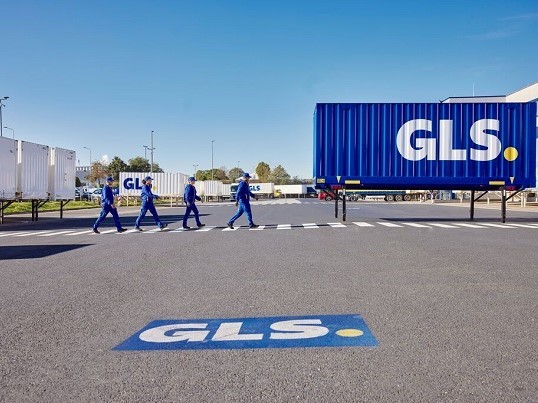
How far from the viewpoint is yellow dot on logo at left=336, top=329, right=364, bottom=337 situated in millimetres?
5148

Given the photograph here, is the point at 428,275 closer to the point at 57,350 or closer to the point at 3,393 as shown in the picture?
the point at 57,350

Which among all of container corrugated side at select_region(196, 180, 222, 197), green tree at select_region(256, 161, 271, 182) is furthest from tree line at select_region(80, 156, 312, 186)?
container corrugated side at select_region(196, 180, 222, 197)

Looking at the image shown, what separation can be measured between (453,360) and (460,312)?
181 cm

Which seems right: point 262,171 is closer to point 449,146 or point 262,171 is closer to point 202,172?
point 202,172

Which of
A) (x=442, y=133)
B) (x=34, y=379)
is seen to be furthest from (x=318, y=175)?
(x=34, y=379)

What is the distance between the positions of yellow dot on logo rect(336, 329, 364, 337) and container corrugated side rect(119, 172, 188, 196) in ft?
151

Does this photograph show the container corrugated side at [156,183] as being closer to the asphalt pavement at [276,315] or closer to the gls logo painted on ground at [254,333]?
the asphalt pavement at [276,315]

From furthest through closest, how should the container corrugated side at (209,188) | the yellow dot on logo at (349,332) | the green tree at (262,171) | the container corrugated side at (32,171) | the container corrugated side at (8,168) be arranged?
1. the green tree at (262,171)
2. the container corrugated side at (209,188)
3. the container corrugated side at (32,171)
4. the container corrugated side at (8,168)
5. the yellow dot on logo at (349,332)

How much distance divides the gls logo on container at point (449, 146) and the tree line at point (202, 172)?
257 feet

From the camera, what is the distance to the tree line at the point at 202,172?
314ft

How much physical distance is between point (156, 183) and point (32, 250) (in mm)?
38209

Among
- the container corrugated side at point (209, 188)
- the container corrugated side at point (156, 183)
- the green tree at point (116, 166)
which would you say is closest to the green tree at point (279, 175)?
the green tree at point (116, 166)

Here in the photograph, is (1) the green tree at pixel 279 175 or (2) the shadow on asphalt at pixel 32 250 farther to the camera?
(1) the green tree at pixel 279 175

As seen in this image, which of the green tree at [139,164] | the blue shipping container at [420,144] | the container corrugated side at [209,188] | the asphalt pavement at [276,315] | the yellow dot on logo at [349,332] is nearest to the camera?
the asphalt pavement at [276,315]
